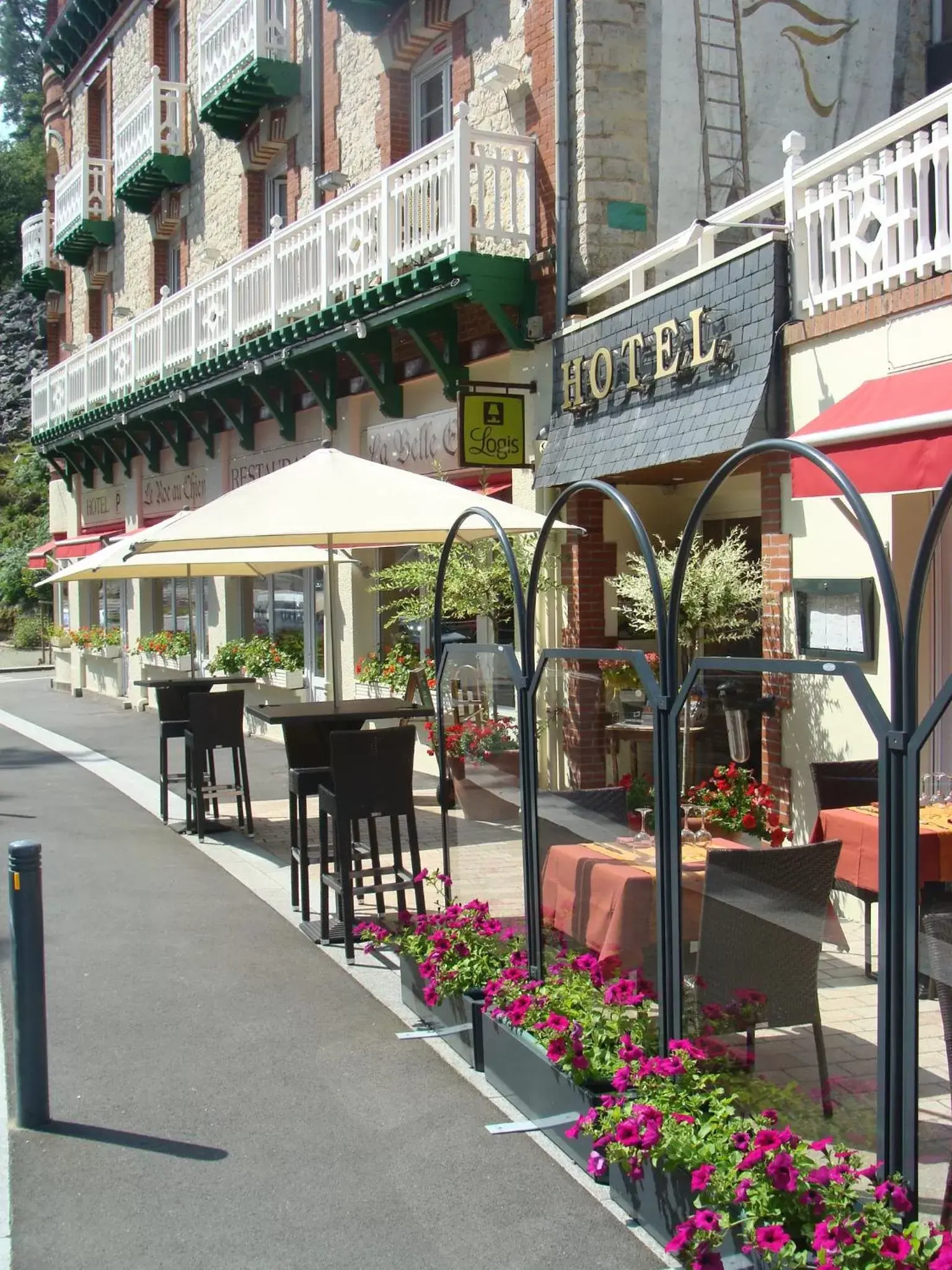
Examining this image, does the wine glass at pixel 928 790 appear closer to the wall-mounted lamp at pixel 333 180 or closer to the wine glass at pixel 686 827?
the wine glass at pixel 686 827

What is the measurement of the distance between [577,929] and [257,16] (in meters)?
14.6

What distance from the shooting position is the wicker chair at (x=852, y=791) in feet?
13.8

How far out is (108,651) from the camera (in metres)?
24.0

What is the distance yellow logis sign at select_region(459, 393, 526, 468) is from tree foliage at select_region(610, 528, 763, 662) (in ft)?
7.29

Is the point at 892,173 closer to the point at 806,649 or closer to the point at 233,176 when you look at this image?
the point at 806,649

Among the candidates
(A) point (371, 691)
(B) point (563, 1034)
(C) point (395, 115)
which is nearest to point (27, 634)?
(A) point (371, 691)

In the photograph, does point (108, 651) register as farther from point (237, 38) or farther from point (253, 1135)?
point (253, 1135)

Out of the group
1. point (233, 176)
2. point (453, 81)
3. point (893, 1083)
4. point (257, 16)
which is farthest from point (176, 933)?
point (233, 176)

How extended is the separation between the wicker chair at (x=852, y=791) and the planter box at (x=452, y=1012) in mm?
1574

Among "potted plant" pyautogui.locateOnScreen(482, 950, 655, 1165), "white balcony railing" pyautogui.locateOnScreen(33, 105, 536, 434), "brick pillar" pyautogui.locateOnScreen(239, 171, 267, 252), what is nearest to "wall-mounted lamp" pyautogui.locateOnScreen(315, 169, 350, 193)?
"white balcony railing" pyautogui.locateOnScreen(33, 105, 536, 434)

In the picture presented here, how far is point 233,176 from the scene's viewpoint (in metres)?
18.5

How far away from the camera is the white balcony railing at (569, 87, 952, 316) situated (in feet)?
23.4

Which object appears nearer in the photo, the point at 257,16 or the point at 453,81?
the point at 453,81

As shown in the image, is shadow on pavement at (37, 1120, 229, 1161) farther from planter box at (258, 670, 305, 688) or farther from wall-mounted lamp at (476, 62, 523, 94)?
planter box at (258, 670, 305, 688)
